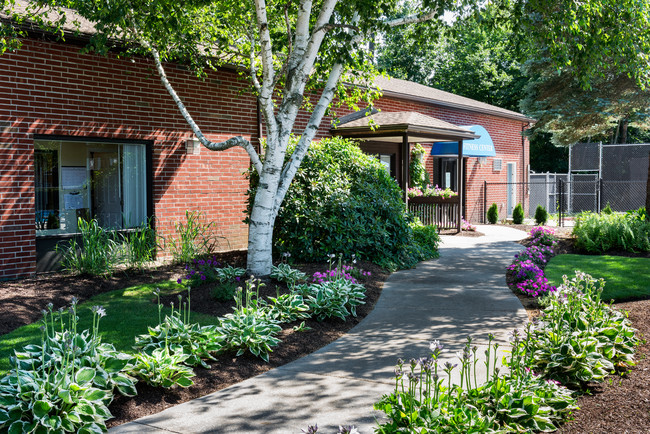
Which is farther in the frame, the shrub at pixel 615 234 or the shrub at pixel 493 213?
the shrub at pixel 493 213

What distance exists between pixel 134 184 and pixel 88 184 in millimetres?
905

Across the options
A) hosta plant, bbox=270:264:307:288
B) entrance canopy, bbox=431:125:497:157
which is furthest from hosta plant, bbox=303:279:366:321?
entrance canopy, bbox=431:125:497:157

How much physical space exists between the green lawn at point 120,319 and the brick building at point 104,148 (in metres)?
2.42

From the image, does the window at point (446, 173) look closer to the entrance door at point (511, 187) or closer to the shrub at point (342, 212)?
the entrance door at point (511, 187)

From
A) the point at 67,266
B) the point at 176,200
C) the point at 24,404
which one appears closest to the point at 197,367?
the point at 24,404

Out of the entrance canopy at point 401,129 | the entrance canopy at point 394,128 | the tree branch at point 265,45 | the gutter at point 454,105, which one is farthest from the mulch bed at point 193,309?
the gutter at point 454,105

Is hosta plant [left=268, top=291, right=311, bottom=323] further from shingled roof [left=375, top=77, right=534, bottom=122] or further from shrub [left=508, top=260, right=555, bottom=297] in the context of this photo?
shingled roof [left=375, top=77, right=534, bottom=122]

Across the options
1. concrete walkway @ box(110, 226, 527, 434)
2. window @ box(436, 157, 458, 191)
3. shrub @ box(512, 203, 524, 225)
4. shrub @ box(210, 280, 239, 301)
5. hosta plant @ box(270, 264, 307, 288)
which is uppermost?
window @ box(436, 157, 458, 191)

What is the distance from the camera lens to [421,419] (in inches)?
133

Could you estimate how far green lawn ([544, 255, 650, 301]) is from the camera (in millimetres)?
8055

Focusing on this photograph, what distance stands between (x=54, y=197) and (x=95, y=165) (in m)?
0.99

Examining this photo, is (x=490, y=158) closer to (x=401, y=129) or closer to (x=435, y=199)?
(x=435, y=199)

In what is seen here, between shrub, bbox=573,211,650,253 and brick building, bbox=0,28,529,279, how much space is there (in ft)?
24.3

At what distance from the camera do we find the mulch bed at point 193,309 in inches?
173
